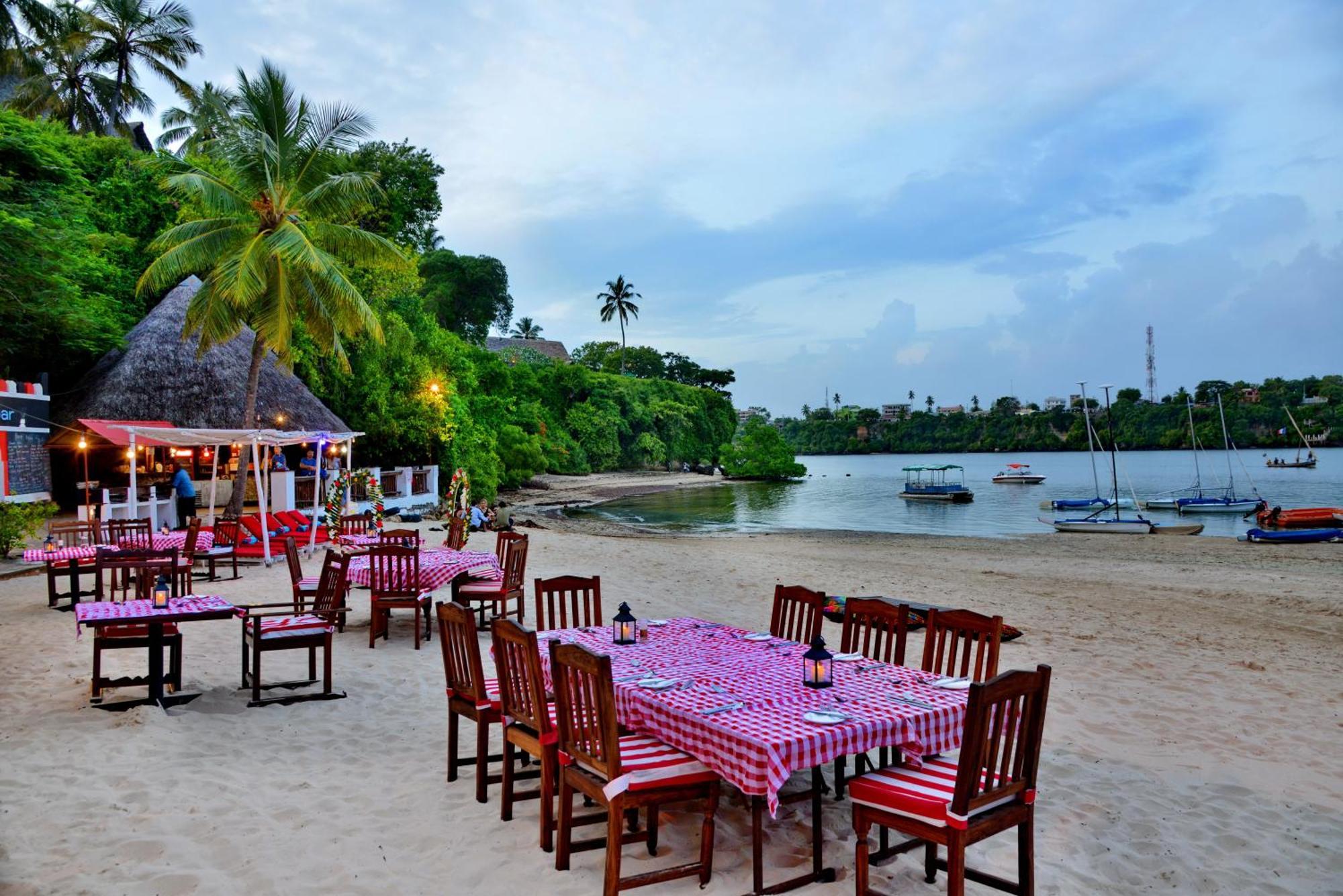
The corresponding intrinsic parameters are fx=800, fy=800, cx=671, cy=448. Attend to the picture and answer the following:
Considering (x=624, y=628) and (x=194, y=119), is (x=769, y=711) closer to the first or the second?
(x=624, y=628)

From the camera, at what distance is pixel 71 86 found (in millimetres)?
31453

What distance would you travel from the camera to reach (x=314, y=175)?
680 inches

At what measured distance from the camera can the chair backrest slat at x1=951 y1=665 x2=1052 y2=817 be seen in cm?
307

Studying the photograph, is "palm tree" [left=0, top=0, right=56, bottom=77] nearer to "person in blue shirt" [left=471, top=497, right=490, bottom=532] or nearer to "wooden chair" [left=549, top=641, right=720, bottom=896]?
"person in blue shirt" [left=471, top=497, right=490, bottom=532]

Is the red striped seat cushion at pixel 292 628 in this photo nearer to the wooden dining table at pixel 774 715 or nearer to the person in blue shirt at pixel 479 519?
the wooden dining table at pixel 774 715

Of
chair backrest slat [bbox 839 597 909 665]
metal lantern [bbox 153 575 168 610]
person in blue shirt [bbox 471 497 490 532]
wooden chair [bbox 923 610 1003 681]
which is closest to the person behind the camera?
wooden chair [bbox 923 610 1003 681]

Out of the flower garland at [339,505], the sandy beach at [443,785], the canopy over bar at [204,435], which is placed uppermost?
the canopy over bar at [204,435]

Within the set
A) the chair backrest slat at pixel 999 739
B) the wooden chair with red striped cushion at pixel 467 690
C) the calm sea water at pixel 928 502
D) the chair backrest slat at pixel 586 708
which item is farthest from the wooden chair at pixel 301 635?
the calm sea water at pixel 928 502

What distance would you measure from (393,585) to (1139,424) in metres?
114

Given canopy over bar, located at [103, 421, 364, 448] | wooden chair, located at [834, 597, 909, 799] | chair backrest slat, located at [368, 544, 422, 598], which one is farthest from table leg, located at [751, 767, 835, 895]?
canopy over bar, located at [103, 421, 364, 448]

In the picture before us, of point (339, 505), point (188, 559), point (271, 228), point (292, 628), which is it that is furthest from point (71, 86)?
point (292, 628)

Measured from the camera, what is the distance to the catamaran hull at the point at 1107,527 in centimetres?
3106

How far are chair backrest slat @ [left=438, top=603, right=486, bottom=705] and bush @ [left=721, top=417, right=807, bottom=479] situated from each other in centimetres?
6809

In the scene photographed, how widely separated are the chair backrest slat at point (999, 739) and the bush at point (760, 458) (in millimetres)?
69281
